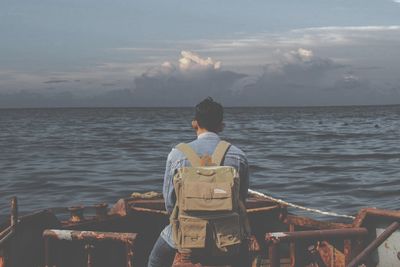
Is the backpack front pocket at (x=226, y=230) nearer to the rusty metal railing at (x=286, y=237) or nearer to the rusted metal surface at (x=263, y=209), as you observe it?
the rusty metal railing at (x=286, y=237)

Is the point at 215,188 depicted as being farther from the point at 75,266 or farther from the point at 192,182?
the point at 75,266

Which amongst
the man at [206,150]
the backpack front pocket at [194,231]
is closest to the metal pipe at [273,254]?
the man at [206,150]

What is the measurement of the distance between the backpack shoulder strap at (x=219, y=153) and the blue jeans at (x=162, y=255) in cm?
89

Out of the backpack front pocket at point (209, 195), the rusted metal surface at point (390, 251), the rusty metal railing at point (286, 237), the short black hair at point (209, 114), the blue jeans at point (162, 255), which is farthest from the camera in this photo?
the rusted metal surface at point (390, 251)

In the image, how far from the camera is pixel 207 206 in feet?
13.9

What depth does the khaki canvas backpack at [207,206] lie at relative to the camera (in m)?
4.24

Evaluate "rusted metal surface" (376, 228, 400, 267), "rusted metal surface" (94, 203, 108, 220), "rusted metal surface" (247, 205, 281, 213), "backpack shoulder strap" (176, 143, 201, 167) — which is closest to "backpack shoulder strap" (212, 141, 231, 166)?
"backpack shoulder strap" (176, 143, 201, 167)

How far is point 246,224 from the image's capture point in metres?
4.57

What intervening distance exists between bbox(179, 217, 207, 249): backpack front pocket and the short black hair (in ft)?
2.41

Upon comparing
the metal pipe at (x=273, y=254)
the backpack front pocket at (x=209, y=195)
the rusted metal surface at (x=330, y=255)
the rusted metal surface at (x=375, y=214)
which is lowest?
the rusted metal surface at (x=330, y=255)

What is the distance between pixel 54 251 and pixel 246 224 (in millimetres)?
3492

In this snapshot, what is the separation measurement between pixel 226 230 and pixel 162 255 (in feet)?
2.50

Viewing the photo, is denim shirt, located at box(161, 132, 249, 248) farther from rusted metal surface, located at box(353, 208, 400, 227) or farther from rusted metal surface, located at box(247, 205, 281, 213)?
rusted metal surface, located at box(247, 205, 281, 213)

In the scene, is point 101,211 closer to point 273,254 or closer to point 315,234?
point 273,254
